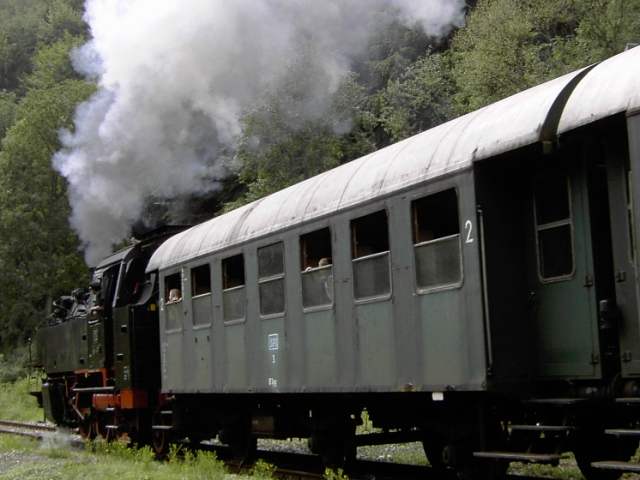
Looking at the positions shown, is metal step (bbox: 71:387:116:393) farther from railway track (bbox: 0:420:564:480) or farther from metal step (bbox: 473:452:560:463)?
metal step (bbox: 473:452:560:463)

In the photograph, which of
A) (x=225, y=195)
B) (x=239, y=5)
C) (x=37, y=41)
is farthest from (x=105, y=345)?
(x=37, y=41)

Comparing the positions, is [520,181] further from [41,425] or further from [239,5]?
[41,425]

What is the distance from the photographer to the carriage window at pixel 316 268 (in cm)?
920

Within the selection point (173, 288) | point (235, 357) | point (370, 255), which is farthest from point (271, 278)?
point (173, 288)

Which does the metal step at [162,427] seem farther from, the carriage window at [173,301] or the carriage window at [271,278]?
the carriage window at [271,278]

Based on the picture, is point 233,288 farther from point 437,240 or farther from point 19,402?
point 19,402

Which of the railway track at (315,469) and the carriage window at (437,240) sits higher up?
the carriage window at (437,240)

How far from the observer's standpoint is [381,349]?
8305 mm

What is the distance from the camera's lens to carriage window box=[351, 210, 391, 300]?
27.3ft

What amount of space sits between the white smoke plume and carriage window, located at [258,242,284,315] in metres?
11.8

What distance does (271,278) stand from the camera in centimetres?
1025

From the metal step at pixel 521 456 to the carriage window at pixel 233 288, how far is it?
14.5 feet

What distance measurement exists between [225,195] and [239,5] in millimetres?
13491

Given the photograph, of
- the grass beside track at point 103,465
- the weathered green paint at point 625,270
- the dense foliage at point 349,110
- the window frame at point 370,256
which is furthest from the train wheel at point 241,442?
the dense foliage at point 349,110
